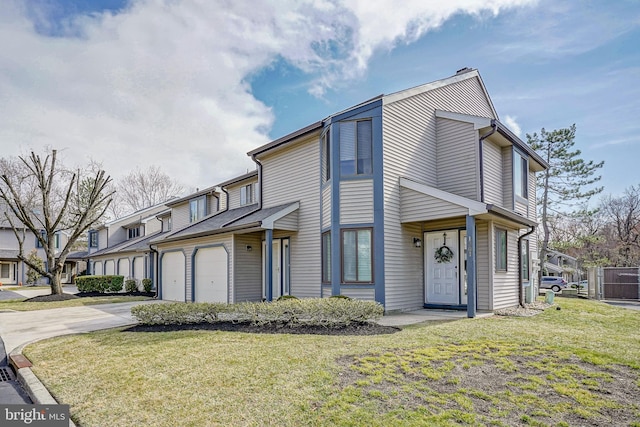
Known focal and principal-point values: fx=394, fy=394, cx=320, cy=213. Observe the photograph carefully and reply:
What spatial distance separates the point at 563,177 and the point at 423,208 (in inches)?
921

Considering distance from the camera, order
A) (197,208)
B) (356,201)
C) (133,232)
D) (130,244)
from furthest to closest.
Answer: (133,232) < (130,244) < (197,208) < (356,201)

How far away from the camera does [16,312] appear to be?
13773mm

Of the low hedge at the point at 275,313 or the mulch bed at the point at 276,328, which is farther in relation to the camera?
the low hedge at the point at 275,313

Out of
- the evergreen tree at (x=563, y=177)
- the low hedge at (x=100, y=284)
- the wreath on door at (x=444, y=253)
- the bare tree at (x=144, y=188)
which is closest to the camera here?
the wreath on door at (x=444, y=253)

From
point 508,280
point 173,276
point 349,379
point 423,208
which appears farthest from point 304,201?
point 349,379

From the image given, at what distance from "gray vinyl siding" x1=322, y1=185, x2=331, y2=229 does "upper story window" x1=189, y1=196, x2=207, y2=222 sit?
11.0m

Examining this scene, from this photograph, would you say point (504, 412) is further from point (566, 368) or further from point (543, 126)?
point (543, 126)

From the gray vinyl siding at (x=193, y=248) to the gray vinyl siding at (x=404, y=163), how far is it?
5.90m

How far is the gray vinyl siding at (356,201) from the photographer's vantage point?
434 inches

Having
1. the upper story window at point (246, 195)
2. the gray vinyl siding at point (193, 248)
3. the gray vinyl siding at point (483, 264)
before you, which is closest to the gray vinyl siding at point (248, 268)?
the gray vinyl siding at point (193, 248)

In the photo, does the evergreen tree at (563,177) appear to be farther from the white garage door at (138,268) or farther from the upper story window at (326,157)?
the white garage door at (138,268)

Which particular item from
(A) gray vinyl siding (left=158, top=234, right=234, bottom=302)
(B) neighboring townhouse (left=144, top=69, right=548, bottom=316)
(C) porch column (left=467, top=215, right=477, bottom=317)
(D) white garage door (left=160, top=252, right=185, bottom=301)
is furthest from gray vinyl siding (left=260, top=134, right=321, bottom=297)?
(D) white garage door (left=160, top=252, right=185, bottom=301)

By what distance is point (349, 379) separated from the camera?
4785 millimetres

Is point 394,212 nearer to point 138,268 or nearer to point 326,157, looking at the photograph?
point 326,157
